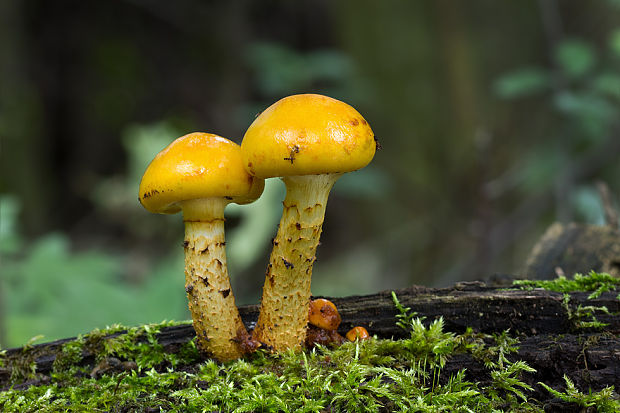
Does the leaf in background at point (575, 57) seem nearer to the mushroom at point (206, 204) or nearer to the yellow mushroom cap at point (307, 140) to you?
the yellow mushroom cap at point (307, 140)

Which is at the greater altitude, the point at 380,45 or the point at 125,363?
the point at 380,45

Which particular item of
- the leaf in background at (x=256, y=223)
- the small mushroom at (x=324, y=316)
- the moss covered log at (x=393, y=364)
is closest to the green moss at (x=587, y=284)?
the moss covered log at (x=393, y=364)

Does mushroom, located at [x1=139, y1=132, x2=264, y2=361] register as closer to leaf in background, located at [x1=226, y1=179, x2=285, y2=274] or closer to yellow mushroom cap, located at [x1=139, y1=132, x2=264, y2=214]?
yellow mushroom cap, located at [x1=139, y1=132, x2=264, y2=214]

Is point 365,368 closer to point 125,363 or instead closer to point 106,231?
point 125,363

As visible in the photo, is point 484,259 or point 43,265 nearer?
point 43,265

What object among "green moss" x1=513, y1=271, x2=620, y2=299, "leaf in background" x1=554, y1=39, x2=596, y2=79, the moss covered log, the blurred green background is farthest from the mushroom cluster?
"leaf in background" x1=554, y1=39, x2=596, y2=79

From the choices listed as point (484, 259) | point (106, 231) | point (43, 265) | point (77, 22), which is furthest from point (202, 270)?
point (77, 22)
